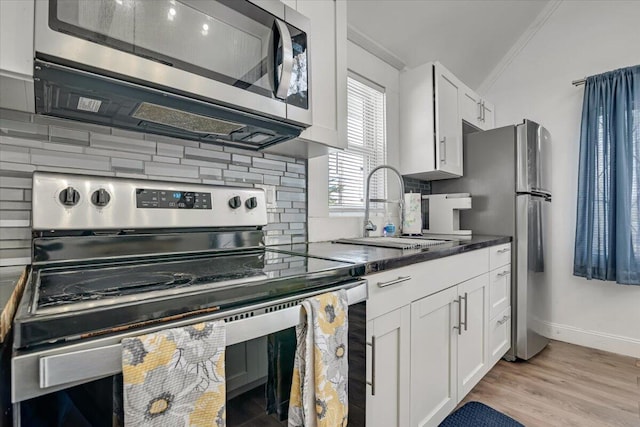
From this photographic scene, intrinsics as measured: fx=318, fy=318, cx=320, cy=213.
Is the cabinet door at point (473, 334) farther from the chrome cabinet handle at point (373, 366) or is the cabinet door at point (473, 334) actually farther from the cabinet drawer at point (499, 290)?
the chrome cabinet handle at point (373, 366)

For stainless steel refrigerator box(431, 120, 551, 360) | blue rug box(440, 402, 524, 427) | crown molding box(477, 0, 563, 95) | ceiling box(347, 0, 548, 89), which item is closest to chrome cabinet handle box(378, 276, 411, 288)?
blue rug box(440, 402, 524, 427)

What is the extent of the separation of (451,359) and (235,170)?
137 centimetres

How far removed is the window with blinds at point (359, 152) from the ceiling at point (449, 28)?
14.2 inches

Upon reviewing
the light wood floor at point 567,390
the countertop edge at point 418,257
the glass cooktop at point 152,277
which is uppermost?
the glass cooktop at point 152,277

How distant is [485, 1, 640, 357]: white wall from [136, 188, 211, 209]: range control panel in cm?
277

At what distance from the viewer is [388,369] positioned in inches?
46.2

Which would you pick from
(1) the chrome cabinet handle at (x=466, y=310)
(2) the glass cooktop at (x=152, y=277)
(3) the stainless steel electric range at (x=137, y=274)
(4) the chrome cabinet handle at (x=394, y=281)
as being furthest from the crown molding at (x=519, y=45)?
(2) the glass cooktop at (x=152, y=277)

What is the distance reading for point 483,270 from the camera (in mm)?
1907

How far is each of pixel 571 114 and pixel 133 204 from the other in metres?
3.29

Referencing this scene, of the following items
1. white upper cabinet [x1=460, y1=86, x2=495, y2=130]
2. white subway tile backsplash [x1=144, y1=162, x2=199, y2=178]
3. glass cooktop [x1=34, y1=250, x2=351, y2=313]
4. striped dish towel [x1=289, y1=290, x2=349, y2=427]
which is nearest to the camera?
glass cooktop [x1=34, y1=250, x2=351, y2=313]

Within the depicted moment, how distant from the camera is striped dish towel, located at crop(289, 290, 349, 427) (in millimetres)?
808

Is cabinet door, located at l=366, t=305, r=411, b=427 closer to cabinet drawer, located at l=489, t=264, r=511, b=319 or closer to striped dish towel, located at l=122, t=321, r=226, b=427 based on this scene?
striped dish towel, located at l=122, t=321, r=226, b=427

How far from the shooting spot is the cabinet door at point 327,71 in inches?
53.0

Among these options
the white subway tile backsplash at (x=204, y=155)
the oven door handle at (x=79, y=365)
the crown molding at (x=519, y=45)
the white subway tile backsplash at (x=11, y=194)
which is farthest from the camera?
the crown molding at (x=519, y=45)
